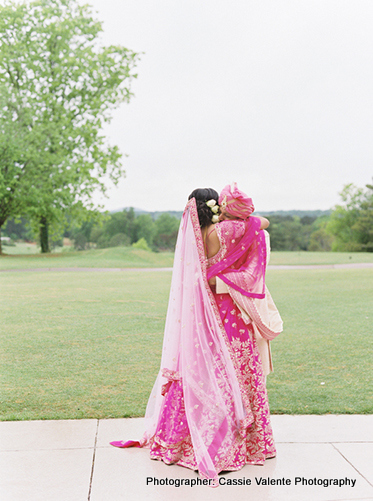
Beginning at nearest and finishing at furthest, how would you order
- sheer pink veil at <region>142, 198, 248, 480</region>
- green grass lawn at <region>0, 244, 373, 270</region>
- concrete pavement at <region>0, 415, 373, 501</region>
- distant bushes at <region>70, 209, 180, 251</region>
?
concrete pavement at <region>0, 415, 373, 501</region>
sheer pink veil at <region>142, 198, 248, 480</region>
green grass lawn at <region>0, 244, 373, 270</region>
distant bushes at <region>70, 209, 180, 251</region>

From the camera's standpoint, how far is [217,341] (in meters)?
3.58

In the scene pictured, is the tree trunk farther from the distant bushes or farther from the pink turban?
the pink turban

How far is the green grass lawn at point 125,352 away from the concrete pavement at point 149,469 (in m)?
0.52

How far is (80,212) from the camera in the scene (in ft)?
106

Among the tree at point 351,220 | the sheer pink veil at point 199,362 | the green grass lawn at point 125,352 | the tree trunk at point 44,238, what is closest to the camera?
the sheer pink veil at point 199,362

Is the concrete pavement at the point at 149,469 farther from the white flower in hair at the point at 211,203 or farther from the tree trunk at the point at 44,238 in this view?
the tree trunk at the point at 44,238

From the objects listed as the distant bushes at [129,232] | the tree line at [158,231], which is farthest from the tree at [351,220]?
the distant bushes at [129,232]

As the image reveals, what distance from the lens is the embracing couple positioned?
3482 mm

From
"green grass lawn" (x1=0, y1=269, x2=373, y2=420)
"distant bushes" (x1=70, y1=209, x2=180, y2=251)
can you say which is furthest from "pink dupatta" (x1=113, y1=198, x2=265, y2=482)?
"distant bushes" (x1=70, y1=209, x2=180, y2=251)

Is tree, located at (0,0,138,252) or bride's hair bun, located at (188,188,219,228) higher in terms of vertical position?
tree, located at (0,0,138,252)

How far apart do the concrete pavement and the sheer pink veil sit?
0.78 ft

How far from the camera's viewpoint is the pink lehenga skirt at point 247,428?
11.4 ft

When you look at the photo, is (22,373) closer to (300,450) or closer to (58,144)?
(300,450)

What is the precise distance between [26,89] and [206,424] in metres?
31.1
